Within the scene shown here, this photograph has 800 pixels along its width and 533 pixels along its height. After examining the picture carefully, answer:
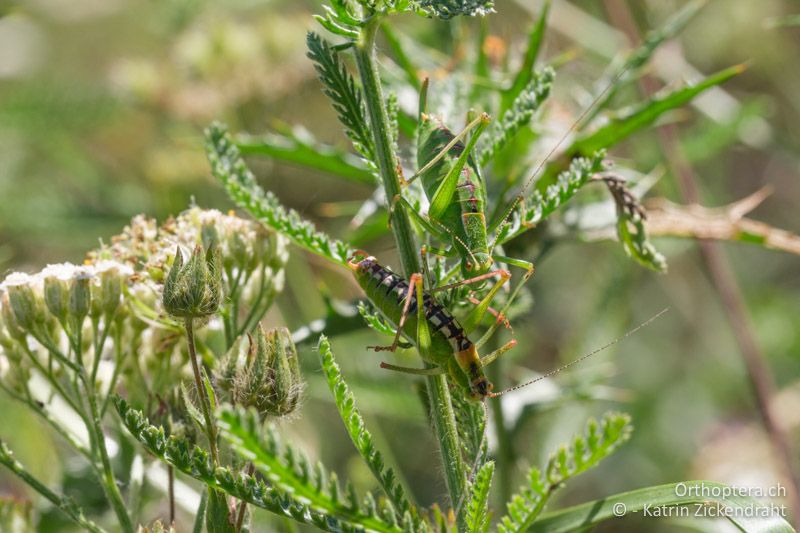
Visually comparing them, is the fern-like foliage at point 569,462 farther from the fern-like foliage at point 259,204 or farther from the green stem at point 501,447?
the green stem at point 501,447

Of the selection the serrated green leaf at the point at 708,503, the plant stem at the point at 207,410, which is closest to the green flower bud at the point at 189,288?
the plant stem at the point at 207,410

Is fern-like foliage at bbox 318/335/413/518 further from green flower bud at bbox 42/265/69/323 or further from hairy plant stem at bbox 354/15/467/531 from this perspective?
green flower bud at bbox 42/265/69/323

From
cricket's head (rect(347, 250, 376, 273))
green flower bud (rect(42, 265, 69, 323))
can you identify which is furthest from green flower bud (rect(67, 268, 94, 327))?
cricket's head (rect(347, 250, 376, 273))

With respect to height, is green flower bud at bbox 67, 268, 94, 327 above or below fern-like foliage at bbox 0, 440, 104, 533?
above

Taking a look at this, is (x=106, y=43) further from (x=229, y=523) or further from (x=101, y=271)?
(x=229, y=523)

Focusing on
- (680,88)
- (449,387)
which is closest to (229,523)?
(449,387)

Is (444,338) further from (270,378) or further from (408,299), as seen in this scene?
(270,378)
